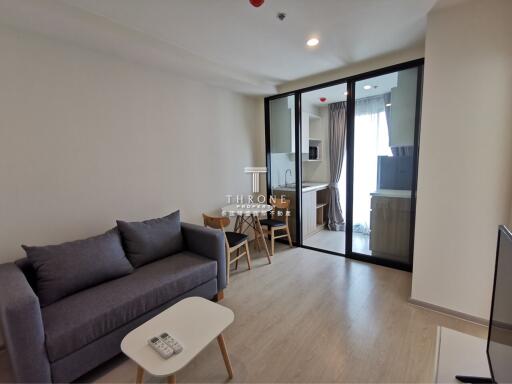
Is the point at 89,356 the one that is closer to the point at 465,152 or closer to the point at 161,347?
the point at 161,347

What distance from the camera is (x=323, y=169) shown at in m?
4.97

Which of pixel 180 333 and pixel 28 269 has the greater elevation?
pixel 28 269

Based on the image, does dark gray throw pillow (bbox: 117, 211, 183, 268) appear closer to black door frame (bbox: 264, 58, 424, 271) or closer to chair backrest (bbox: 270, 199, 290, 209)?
chair backrest (bbox: 270, 199, 290, 209)

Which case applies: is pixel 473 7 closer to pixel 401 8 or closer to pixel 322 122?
pixel 401 8

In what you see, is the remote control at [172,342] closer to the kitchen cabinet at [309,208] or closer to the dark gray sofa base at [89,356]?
the dark gray sofa base at [89,356]

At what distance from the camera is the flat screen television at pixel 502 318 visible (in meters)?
0.89

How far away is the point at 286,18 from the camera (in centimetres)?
202

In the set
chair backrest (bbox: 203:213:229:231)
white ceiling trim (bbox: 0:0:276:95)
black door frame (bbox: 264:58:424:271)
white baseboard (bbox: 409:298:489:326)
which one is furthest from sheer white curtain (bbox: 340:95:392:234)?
chair backrest (bbox: 203:213:229:231)

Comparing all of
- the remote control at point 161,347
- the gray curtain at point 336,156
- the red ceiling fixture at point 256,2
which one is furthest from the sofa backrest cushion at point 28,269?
the gray curtain at point 336,156

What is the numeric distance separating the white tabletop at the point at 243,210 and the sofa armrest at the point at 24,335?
6.88 feet

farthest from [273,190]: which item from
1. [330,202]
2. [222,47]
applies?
[222,47]

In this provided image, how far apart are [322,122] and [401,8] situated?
2.95 meters

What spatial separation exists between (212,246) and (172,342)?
1.14m

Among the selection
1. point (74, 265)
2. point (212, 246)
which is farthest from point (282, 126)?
point (74, 265)
